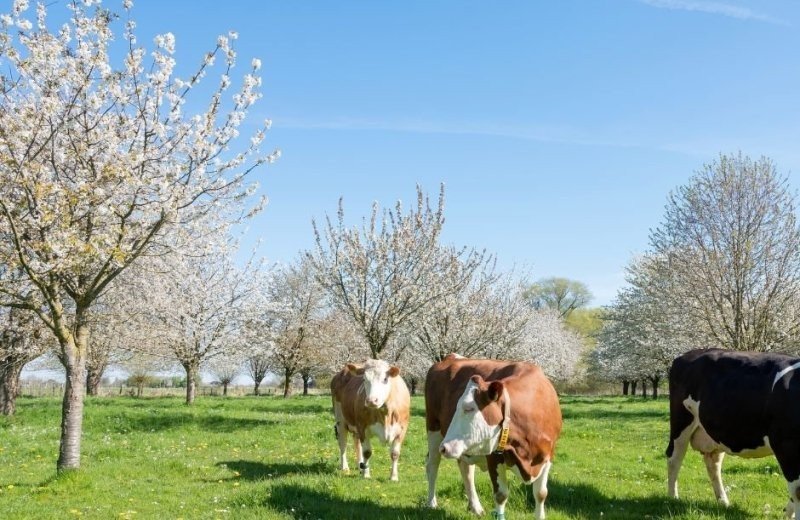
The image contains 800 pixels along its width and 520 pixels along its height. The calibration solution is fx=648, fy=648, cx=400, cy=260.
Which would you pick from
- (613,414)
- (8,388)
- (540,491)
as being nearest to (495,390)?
(540,491)

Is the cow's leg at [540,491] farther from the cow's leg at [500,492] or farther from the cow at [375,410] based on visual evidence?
the cow at [375,410]

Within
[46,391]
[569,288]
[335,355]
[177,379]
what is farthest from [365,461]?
[177,379]

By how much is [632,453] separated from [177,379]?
80.1m

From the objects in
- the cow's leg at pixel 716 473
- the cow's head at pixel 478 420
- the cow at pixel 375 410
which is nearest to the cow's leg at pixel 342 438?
the cow at pixel 375 410

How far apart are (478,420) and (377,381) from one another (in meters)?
4.32

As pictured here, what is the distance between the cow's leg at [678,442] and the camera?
369 inches

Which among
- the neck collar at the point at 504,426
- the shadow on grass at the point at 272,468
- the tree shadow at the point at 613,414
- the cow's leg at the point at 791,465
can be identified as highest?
the neck collar at the point at 504,426

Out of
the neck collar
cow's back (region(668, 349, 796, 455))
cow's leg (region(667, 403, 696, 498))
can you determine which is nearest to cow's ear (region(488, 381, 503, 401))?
the neck collar

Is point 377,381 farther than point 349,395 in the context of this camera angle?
No

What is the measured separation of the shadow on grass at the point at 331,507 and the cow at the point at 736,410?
3775mm

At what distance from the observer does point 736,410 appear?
8375 mm

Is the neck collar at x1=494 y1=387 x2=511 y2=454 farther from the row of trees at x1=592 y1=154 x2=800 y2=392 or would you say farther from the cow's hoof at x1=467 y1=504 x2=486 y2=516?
the row of trees at x1=592 y1=154 x2=800 y2=392

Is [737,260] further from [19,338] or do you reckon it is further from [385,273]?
[19,338]

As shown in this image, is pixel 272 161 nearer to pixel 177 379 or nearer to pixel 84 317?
pixel 84 317
